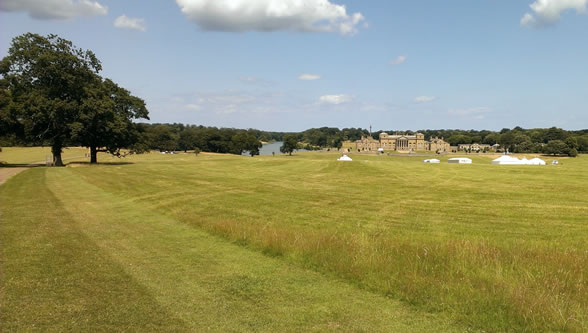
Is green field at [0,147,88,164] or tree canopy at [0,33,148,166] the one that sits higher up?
tree canopy at [0,33,148,166]

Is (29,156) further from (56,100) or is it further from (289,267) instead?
(289,267)

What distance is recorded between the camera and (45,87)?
43781 mm

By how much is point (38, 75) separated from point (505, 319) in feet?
174

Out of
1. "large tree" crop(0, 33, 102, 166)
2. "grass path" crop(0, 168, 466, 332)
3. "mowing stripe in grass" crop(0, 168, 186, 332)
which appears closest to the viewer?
"mowing stripe in grass" crop(0, 168, 186, 332)

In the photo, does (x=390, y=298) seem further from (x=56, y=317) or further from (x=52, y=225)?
(x=52, y=225)

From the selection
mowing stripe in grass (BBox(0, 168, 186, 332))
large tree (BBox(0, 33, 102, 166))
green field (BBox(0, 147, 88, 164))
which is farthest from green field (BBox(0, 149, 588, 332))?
green field (BBox(0, 147, 88, 164))

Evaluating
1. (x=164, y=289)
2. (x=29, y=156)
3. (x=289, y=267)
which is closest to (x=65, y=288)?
(x=164, y=289)

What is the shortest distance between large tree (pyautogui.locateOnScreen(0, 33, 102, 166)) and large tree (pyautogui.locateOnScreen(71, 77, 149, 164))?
1.34 meters

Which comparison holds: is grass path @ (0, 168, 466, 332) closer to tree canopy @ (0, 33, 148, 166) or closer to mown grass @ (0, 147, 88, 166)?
tree canopy @ (0, 33, 148, 166)

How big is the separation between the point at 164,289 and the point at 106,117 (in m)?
45.5

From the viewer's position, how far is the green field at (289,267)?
652 centimetres

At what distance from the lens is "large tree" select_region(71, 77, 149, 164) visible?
144 ft

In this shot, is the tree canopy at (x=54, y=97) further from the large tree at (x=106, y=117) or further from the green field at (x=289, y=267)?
the green field at (x=289, y=267)

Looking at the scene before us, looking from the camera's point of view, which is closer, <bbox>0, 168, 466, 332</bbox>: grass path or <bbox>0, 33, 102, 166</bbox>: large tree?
<bbox>0, 168, 466, 332</bbox>: grass path
